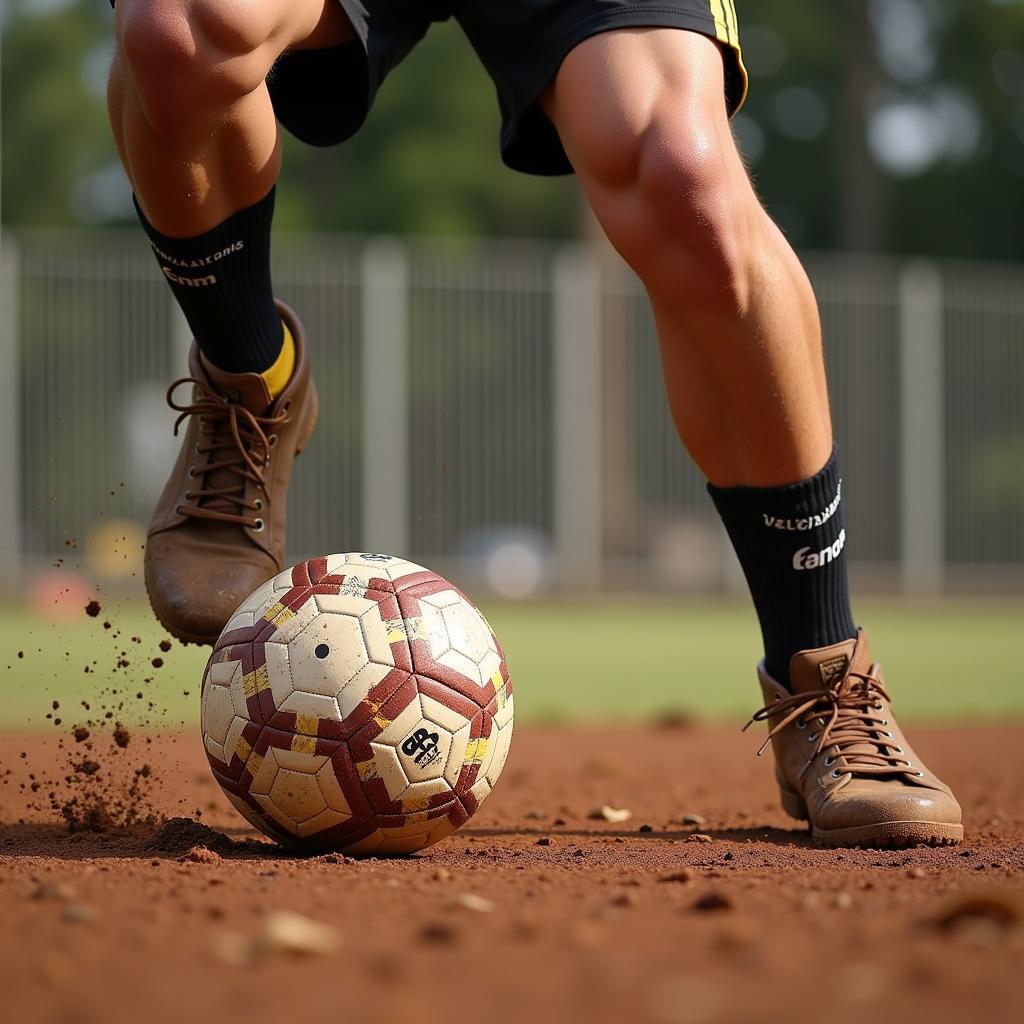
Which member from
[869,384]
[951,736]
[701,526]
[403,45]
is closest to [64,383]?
[701,526]

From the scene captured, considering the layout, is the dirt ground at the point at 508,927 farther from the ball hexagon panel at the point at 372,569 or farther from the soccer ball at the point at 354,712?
the ball hexagon panel at the point at 372,569

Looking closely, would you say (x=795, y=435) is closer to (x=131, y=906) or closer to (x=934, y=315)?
(x=131, y=906)

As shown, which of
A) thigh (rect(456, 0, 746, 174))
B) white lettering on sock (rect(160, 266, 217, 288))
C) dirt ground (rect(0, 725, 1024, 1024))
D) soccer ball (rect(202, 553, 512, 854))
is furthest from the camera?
white lettering on sock (rect(160, 266, 217, 288))

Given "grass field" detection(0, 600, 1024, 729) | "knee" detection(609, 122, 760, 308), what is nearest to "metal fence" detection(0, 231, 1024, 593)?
"grass field" detection(0, 600, 1024, 729)

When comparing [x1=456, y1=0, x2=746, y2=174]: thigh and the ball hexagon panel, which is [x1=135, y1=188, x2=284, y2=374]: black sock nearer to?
[x1=456, y1=0, x2=746, y2=174]: thigh

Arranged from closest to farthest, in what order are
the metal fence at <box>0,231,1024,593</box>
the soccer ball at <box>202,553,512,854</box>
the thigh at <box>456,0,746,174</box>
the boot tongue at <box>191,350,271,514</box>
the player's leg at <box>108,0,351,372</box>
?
the soccer ball at <box>202,553,512,854</box>, the player's leg at <box>108,0,351,372</box>, the thigh at <box>456,0,746,174</box>, the boot tongue at <box>191,350,271,514</box>, the metal fence at <box>0,231,1024,593</box>

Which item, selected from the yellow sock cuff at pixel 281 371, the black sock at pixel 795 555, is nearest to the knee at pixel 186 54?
the yellow sock cuff at pixel 281 371

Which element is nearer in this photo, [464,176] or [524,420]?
[524,420]

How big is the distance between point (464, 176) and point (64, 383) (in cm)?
1427

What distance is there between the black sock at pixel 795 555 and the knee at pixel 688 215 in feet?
1.41

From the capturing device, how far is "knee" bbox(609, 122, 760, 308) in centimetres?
285

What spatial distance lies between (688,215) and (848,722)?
3.51 ft

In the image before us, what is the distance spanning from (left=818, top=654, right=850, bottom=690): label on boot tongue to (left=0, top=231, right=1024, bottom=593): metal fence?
42.3ft

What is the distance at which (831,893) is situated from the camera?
2.21 m
